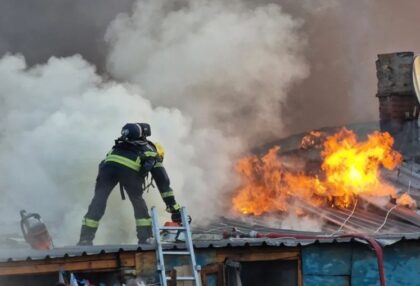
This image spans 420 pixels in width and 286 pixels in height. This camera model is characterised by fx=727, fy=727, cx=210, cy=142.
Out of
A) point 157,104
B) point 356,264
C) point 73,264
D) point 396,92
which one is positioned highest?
point 396,92

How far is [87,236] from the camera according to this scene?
9.17 m

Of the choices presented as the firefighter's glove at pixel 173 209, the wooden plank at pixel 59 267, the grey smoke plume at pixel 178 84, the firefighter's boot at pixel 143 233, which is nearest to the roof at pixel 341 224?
the firefighter's glove at pixel 173 209

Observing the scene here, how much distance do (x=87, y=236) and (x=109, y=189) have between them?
0.75 metres

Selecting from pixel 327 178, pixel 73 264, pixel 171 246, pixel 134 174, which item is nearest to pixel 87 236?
pixel 134 174

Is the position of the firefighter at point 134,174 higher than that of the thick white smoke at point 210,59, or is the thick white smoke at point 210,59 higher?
the thick white smoke at point 210,59

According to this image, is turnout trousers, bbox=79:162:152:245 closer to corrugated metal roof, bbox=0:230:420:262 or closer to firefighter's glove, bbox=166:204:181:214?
firefighter's glove, bbox=166:204:181:214

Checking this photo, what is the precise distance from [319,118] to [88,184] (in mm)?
7171

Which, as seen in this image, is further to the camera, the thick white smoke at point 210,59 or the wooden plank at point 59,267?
the thick white smoke at point 210,59

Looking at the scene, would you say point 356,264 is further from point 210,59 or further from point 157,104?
point 210,59

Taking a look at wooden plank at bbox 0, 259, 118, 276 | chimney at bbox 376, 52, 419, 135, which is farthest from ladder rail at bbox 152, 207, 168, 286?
chimney at bbox 376, 52, 419, 135

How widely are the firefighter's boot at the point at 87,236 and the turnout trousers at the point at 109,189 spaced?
30 millimetres

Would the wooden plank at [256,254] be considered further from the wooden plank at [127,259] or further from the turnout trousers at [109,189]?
the turnout trousers at [109,189]

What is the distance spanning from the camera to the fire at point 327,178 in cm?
1175

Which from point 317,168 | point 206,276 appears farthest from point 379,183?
point 206,276
